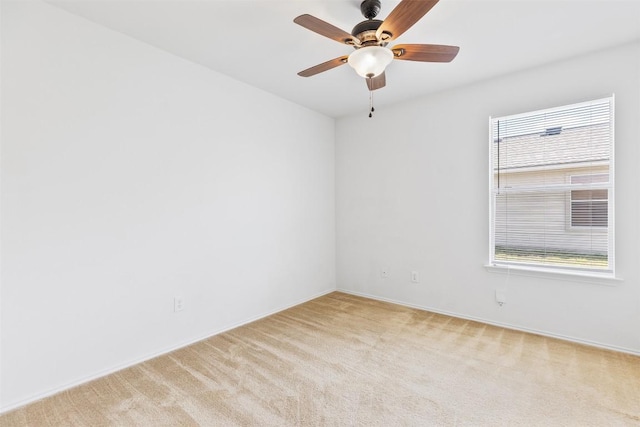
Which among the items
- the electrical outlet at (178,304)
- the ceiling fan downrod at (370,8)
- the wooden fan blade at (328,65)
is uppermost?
the ceiling fan downrod at (370,8)

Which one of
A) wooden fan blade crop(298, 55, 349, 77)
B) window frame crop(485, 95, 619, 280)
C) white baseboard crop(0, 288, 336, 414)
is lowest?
white baseboard crop(0, 288, 336, 414)

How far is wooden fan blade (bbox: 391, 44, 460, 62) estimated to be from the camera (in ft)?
6.04

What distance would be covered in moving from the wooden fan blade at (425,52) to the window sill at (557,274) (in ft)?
7.05

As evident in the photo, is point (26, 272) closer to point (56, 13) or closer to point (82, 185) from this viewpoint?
point (82, 185)

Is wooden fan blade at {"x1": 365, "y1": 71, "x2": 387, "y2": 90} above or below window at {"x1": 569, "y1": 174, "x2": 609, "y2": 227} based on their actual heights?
above

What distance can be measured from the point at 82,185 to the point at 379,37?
2260 mm

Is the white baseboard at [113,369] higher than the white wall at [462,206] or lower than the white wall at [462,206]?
lower

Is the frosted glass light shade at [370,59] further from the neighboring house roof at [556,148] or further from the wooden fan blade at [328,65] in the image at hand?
the neighboring house roof at [556,148]

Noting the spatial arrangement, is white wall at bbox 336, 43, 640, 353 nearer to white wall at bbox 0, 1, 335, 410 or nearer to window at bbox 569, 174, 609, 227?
window at bbox 569, 174, 609, 227

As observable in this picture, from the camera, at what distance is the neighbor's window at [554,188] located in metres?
2.58

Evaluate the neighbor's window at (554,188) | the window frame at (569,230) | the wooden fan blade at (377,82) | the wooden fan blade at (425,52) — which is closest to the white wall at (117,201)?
the wooden fan blade at (377,82)

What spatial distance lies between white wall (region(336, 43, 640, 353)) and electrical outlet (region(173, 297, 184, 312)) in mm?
2321

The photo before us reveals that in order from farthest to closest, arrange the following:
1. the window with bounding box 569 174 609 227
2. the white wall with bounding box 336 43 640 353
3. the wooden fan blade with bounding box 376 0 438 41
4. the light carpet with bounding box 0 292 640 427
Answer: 1. the window with bounding box 569 174 609 227
2. the white wall with bounding box 336 43 640 353
3. the light carpet with bounding box 0 292 640 427
4. the wooden fan blade with bounding box 376 0 438 41

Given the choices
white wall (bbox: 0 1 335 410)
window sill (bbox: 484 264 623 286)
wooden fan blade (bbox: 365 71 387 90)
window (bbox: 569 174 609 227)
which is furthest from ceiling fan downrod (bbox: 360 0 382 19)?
window sill (bbox: 484 264 623 286)
